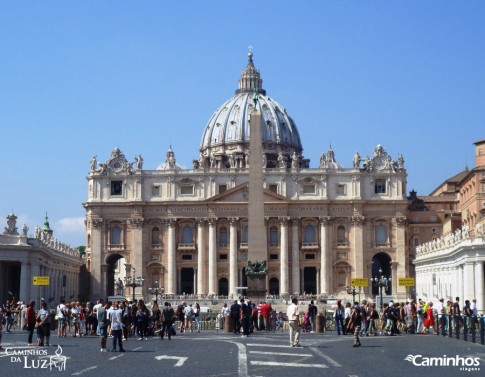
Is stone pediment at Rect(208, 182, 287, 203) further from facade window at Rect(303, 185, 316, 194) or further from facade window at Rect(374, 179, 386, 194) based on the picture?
facade window at Rect(374, 179, 386, 194)

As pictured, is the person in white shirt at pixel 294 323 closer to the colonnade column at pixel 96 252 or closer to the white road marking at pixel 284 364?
the white road marking at pixel 284 364

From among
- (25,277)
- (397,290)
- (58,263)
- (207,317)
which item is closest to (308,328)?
(207,317)

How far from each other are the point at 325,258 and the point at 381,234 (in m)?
6.66

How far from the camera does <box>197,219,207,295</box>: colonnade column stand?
99.0 meters

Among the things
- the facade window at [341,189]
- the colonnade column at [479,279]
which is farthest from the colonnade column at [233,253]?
the colonnade column at [479,279]

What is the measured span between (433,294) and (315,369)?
177 feet

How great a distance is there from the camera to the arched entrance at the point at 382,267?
98.5 metres

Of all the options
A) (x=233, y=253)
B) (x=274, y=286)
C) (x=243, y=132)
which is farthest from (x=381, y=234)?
(x=243, y=132)

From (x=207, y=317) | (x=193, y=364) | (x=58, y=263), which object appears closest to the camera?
(x=193, y=364)

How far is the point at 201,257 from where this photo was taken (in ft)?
327

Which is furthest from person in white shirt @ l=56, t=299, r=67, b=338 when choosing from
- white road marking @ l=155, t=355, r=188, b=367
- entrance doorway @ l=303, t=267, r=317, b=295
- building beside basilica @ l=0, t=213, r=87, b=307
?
entrance doorway @ l=303, t=267, r=317, b=295

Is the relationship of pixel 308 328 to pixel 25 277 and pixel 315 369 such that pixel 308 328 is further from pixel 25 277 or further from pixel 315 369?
pixel 25 277

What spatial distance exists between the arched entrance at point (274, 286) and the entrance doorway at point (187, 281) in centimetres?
850

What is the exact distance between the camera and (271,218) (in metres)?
99.8
